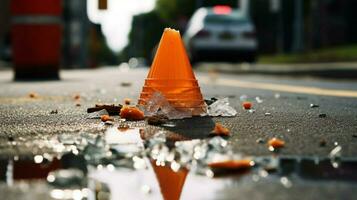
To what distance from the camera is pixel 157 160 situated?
2840 mm

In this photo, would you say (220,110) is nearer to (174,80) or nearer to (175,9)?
(174,80)

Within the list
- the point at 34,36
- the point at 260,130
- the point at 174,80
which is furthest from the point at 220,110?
the point at 34,36

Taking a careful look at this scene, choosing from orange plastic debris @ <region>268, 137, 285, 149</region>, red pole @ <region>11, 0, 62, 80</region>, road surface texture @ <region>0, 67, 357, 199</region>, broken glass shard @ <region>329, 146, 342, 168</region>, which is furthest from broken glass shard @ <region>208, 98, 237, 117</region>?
red pole @ <region>11, 0, 62, 80</region>

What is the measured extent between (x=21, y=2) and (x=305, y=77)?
6046 millimetres

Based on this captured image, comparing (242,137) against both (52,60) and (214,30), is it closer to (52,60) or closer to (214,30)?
(52,60)

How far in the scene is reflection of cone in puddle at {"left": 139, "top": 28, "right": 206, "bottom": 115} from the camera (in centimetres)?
471

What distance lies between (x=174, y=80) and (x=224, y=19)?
44.8 ft

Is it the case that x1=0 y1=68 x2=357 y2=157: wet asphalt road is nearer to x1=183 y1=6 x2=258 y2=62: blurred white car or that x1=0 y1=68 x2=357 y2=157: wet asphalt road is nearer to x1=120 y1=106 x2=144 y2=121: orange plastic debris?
x1=120 y1=106 x2=144 y2=121: orange plastic debris

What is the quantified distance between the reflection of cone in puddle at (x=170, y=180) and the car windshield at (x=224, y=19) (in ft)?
50.8

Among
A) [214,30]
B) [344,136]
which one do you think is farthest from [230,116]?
[214,30]

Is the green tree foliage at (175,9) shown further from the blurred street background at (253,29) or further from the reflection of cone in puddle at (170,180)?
the reflection of cone in puddle at (170,180)

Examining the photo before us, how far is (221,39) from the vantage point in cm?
1761

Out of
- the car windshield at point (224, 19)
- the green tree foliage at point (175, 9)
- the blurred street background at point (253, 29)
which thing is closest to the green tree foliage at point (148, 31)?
the blurred street background at point (253, 29)

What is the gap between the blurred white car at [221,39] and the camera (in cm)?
1755
